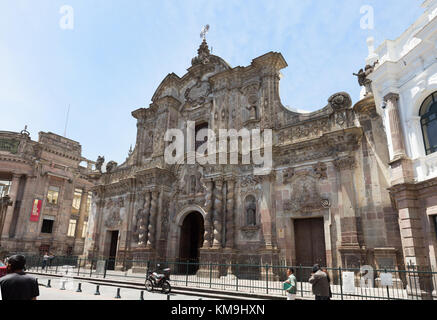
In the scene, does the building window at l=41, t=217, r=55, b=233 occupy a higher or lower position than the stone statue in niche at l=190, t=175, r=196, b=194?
lower

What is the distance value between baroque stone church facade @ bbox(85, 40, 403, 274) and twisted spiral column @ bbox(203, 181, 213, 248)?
0.06m

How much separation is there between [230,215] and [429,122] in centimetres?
1027

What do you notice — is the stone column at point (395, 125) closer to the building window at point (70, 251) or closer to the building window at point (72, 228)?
the building window at point (70, 251)

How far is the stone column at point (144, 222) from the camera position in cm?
1980

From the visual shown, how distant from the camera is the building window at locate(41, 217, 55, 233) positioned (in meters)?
33.8

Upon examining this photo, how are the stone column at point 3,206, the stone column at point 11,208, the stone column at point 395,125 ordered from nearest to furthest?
1. the stone column at point 395,125
2. the stone column at point 3,206
3. the stone column at point 11,208

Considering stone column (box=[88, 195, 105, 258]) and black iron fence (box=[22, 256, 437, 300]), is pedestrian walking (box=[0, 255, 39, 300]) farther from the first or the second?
stone column (box=[88, 195, 105, 258])

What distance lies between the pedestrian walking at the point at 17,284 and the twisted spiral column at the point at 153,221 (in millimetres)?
15856

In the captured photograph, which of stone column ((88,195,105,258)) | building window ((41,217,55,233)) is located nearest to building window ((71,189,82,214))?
building window ((41,217,55,233))

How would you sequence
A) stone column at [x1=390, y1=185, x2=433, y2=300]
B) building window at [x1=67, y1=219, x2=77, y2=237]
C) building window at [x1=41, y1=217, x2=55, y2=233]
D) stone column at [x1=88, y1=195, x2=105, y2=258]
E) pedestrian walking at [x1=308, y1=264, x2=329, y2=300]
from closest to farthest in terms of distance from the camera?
pedestrian walking at [x1=308, y1=264, x2=329, y2=300] → stone column at [x1=390, y1=185, x2=433, y2=300] → stone column at [x1=88, y1=195, x2=105, y2=258] → building window at [x1=41, y1=217, x2=55, y2=233] → building window at [x1=67, y1=219, x2=77, y2=237]

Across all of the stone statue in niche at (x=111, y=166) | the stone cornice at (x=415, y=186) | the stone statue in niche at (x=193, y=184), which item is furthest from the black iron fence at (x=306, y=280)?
the stone statue in niche at (x=111, y=166)

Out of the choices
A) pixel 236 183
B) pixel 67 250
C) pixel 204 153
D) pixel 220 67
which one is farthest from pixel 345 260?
pixel 67 250

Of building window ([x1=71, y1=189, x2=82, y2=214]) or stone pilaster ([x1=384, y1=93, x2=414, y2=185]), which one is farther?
building window ([x1=71, y1=189, x2=82, y2=214])

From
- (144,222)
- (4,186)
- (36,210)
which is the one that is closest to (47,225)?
(36,210)
